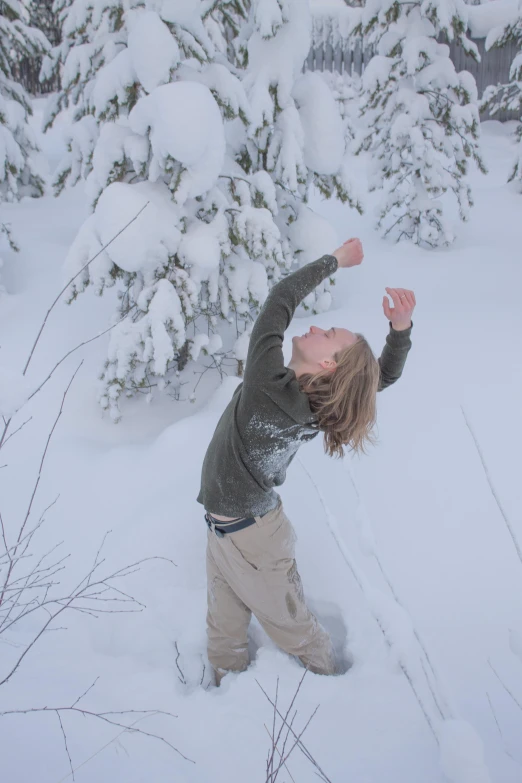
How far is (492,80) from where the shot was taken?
13969 millimetres

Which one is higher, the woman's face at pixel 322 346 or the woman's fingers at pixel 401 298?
the woman's fingers at pixel 401 298

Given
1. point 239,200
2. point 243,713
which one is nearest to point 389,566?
point 243,713

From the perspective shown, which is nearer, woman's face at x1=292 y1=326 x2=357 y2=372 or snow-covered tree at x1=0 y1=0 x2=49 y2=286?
woman's face at x1=292 y1=326 x2=357 y2=372

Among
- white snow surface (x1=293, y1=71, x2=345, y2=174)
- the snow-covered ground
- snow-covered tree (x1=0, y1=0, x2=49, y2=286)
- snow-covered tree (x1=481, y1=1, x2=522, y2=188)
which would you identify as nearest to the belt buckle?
the snow-covered ground

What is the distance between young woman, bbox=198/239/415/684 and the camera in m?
→ 2.01

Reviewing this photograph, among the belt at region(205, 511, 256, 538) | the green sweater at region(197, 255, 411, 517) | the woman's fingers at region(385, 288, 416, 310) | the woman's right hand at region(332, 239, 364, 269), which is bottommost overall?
the belt at region(205, 511, 256, 538)

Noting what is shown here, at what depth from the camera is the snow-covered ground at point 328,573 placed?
1.97 metres

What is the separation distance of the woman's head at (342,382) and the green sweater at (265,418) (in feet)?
0.22

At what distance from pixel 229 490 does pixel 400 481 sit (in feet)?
5.40

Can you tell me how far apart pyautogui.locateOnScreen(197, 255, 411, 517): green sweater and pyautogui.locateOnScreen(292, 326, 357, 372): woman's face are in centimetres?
11

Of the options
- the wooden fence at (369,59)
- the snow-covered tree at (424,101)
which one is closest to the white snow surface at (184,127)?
the snow-covered tree at (424,101)

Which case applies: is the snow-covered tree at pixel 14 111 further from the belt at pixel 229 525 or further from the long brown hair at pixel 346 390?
the long brown hair at pixel 346 390

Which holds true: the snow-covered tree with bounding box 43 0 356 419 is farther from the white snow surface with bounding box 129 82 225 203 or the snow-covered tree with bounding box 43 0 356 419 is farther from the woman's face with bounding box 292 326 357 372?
the woman's face with bounding box 292 326 357 372

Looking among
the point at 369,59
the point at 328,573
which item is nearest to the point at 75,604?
the point at 328,573
